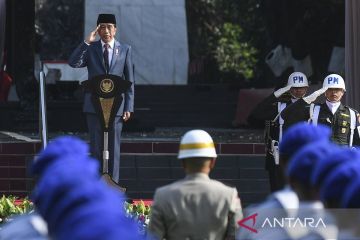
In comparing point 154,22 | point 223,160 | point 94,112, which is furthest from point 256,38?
point 94,112

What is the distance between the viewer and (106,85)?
1038 centimetres

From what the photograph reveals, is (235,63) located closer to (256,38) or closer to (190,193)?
(256,38)

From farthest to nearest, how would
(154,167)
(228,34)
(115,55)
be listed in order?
(228,34), (154,167), (115,55)

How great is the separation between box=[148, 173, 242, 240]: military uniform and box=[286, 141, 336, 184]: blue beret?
3.51 ft

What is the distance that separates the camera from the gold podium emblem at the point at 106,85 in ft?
33.9

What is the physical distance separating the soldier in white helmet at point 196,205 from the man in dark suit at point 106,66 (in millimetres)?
5123

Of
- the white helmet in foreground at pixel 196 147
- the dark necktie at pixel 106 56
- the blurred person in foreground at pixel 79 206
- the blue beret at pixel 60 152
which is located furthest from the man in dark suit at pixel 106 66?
the blurred person in foreground at pixel 79 206

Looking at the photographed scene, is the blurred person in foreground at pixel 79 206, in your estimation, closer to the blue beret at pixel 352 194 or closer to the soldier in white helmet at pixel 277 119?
the blue beret at pixel 352 194

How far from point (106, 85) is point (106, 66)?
370 millimetres

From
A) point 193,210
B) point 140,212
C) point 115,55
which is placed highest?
point 115,55

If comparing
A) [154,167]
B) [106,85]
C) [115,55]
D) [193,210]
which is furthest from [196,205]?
[154,167]

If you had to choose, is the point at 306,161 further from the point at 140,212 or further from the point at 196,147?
the point at 140,212

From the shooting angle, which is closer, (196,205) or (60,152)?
(60,152)

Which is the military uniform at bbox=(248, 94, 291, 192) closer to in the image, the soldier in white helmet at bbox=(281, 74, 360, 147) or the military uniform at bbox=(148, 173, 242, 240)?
the soldier in white helmet at bbox=(281, 74, 360, 147)
